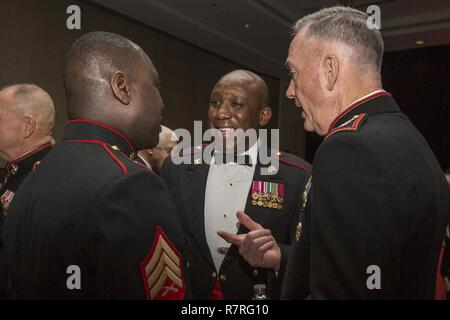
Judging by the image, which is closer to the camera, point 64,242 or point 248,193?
point 64,242

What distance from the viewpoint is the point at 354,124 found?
960 mm

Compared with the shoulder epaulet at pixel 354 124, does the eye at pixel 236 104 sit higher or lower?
higher

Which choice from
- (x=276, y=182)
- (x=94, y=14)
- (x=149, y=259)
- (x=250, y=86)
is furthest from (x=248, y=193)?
(x=94, y=14)

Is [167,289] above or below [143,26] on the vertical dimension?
below

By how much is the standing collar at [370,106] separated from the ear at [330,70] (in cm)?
8

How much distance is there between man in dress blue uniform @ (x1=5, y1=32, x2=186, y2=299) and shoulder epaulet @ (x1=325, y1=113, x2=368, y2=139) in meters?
0.44

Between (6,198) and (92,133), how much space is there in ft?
3.88

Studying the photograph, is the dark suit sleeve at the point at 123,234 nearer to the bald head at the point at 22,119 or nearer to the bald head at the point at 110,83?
the bald head at the point at 110,83

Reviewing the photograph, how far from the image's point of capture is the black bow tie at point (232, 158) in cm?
211

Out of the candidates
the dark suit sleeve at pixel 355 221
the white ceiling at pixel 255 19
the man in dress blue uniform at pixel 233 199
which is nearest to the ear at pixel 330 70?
the dark suit sleeve at pixel 355 221

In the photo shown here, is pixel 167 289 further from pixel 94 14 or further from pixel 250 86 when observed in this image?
pixel 94 14

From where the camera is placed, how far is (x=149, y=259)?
3.00ft

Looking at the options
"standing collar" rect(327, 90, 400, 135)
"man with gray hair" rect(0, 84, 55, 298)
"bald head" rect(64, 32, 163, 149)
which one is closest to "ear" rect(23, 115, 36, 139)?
"man with gray hair" rect(0, 84, 55, 298)

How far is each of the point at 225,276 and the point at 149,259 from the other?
95 centimetres
